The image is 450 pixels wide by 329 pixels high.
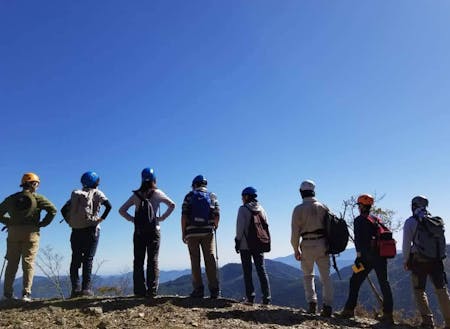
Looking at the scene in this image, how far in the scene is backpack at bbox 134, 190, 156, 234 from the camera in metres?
8.48

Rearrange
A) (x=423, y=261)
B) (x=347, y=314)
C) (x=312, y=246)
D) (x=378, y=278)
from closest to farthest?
(x=312, y=246), (x=378, y=278), (x=423, y=261), (x=347, y=314)

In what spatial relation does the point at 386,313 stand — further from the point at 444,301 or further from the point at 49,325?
the point at 49,325

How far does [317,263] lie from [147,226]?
3.83 meters

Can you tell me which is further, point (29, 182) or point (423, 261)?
point (29, 182)

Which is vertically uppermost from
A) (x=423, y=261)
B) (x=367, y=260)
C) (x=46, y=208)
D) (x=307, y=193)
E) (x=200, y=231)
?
(x=46, y=208)

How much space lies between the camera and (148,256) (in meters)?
8.55

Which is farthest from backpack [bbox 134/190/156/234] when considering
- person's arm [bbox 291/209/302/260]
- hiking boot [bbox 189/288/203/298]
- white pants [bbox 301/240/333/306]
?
white pants [bbox 301/240/333/306]

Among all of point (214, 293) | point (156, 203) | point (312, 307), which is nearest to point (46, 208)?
point (156, 203)

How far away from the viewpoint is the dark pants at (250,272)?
9445mm

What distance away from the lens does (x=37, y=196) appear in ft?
30.2

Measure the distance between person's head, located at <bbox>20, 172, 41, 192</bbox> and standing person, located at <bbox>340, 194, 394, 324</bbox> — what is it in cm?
762

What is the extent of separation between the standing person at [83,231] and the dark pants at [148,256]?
4.04ft

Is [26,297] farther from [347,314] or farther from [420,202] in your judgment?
[420,202]

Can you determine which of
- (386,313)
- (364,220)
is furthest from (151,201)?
(386,313)
